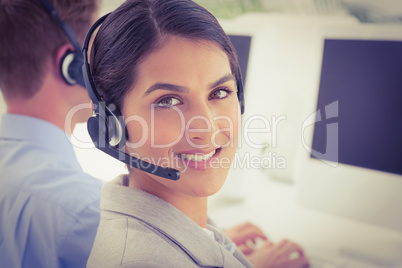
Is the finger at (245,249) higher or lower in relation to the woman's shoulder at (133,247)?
lower

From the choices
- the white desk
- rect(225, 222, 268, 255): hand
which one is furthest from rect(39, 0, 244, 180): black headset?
the white desk

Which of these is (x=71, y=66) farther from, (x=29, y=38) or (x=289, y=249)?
(x=289, y=249)

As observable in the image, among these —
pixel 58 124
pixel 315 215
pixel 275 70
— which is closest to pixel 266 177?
pixel 315 215

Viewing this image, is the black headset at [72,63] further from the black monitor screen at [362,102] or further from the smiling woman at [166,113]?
the black monitor screen at [362,102]

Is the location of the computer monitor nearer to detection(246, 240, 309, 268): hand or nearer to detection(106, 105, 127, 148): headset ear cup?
detection(246, 240, 309, 268): hand

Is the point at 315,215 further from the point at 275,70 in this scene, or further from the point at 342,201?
the point at 275,70

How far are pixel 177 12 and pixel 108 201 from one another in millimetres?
338

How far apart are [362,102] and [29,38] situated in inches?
37.3

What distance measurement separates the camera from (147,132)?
559 mm

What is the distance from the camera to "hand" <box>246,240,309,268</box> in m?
0.85

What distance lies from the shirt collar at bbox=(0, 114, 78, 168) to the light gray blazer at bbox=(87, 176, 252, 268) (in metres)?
0.47

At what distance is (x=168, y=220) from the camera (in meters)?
0.57

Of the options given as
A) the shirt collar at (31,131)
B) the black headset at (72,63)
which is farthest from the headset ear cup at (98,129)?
the shirt collar at (31,131)

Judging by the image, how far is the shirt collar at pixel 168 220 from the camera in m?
0.55
